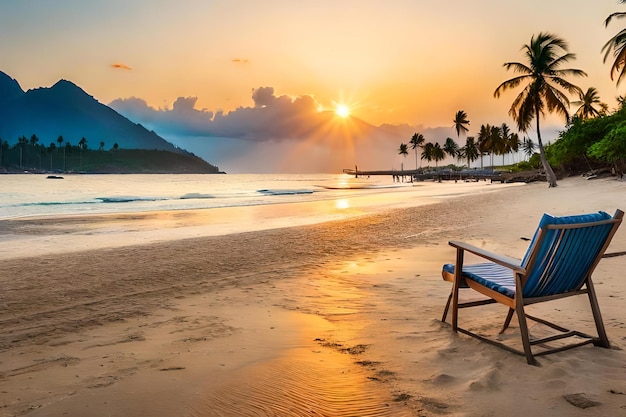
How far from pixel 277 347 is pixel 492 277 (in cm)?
200

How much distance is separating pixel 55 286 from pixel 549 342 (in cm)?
664

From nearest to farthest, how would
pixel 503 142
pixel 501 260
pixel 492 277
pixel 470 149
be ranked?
pixel 501 260 < pixel 492 277 < pixel 503 142 < pixel 470 149

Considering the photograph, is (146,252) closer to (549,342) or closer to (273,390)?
(273,390)

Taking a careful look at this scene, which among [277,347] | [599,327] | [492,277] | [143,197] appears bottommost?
[277,347]

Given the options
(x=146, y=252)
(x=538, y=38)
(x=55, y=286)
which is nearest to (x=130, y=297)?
(x=55, y=286)

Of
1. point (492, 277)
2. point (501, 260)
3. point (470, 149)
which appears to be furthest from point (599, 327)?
point (470, 149)

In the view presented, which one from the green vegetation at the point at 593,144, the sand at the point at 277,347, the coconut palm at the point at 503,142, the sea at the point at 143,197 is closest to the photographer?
the sand at the point at 277,347

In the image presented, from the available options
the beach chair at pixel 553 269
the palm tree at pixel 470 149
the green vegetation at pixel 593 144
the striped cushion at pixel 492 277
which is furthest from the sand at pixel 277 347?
the palm tree at pixel 470 149

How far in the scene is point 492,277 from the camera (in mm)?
3963

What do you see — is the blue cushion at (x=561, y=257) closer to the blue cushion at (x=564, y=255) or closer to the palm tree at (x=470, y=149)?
the blue cushion at (x=564, y=255)

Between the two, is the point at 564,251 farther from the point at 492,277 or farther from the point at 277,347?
the point at 277,347

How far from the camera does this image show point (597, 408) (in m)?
2.74

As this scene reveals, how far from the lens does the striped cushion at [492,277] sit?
3648 mm

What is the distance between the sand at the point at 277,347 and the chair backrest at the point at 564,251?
58cm
